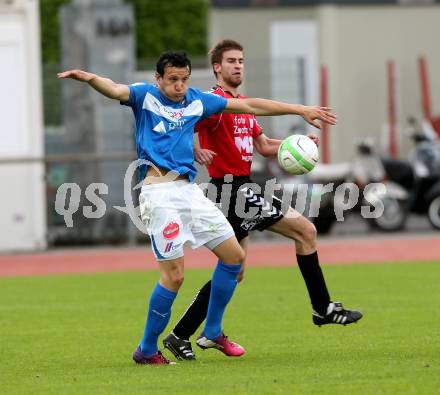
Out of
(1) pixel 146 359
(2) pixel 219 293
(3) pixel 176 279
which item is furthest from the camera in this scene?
(2) pixel 219 293

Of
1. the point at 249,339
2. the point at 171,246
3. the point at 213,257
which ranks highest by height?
the point at 171,246

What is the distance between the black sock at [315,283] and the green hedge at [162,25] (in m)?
41.3

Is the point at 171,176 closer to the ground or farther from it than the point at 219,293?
farther from it

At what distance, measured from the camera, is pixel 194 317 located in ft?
32.3

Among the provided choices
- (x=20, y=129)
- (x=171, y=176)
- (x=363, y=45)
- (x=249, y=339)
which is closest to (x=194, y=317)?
(x=249, y=339)

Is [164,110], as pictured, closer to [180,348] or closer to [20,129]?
[180,348]

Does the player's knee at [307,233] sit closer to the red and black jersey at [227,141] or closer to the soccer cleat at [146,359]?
the red and black jersey at [227,141]

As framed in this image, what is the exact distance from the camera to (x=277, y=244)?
22.5 m

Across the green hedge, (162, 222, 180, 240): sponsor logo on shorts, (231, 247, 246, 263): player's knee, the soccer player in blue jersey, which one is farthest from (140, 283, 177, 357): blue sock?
A: the green hedge

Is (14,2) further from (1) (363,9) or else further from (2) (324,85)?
(1) (363,9)

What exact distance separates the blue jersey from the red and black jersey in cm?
49

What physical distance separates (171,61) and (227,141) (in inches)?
37.2

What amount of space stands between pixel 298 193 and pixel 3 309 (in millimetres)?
9892

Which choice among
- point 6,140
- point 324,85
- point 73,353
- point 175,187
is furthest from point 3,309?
point 324,85
